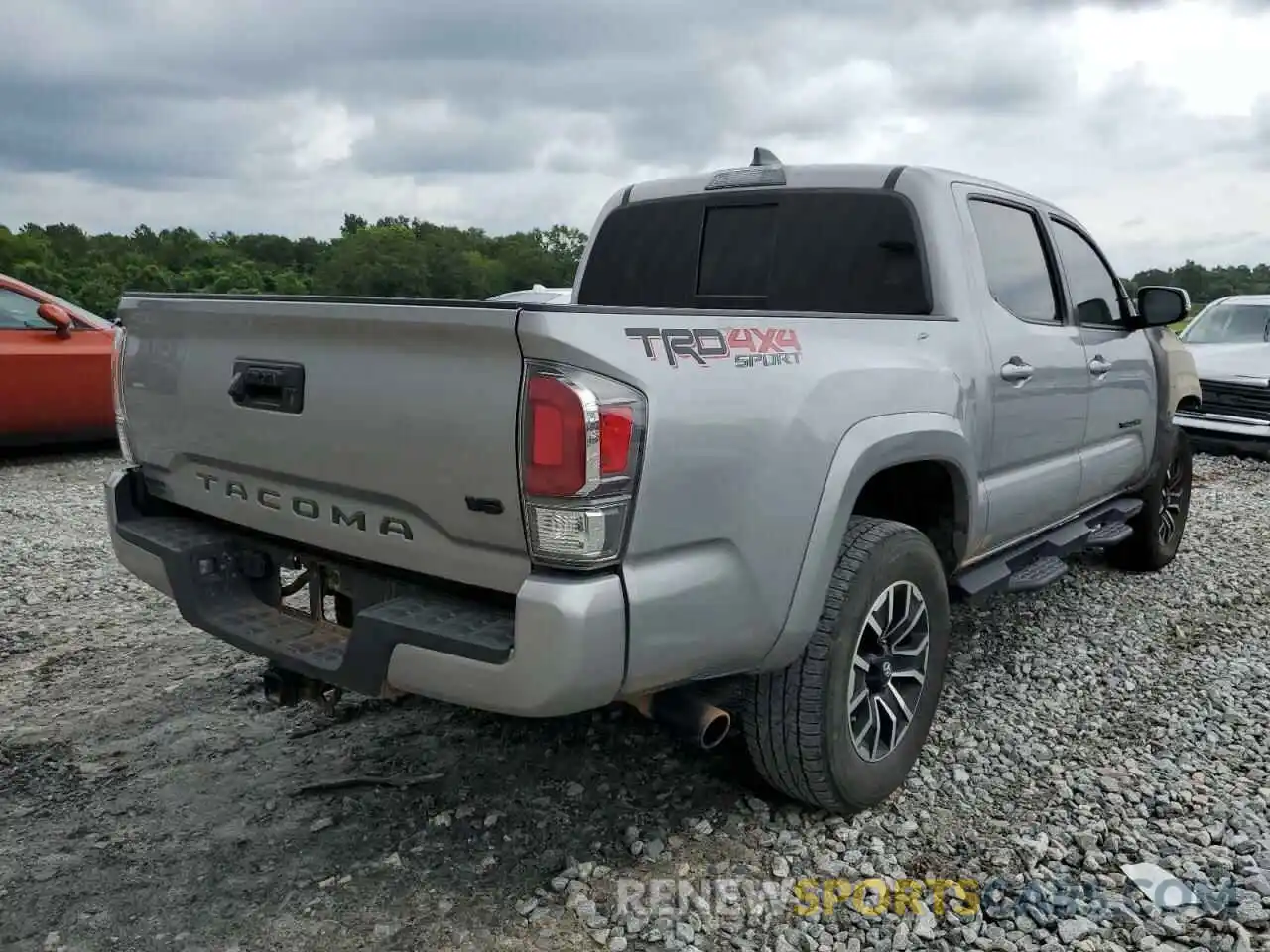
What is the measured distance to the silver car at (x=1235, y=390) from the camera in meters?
9.66

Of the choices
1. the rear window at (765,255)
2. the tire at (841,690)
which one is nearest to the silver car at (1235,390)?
the rear window at (765,255)

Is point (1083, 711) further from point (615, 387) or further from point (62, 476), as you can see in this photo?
point (62, 476)

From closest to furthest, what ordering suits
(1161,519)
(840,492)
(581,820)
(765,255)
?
(840,492) → (581,820) → (765,255) → (1161,519)

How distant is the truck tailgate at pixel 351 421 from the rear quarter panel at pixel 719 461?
0.21 meters

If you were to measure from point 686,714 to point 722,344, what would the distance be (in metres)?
0.90

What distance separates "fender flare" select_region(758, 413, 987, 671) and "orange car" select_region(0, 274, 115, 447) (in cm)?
731

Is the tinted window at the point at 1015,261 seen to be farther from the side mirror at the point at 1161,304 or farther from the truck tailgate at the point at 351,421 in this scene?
the truck tailgate at the point at 351,421

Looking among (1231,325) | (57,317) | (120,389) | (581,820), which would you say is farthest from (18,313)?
(1231,325)

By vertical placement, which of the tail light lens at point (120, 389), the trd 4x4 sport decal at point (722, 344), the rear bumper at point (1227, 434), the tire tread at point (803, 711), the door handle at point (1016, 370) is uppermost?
the trd 4x4 sport decal at point (722, 344)

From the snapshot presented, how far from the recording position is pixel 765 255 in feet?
12.9

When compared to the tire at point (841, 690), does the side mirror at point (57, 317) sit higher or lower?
higher

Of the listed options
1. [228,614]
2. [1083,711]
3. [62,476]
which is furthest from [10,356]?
[1083,711]

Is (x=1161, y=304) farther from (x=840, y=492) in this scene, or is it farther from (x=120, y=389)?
(x=120, y=389)

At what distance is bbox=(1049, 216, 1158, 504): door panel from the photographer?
445cm
